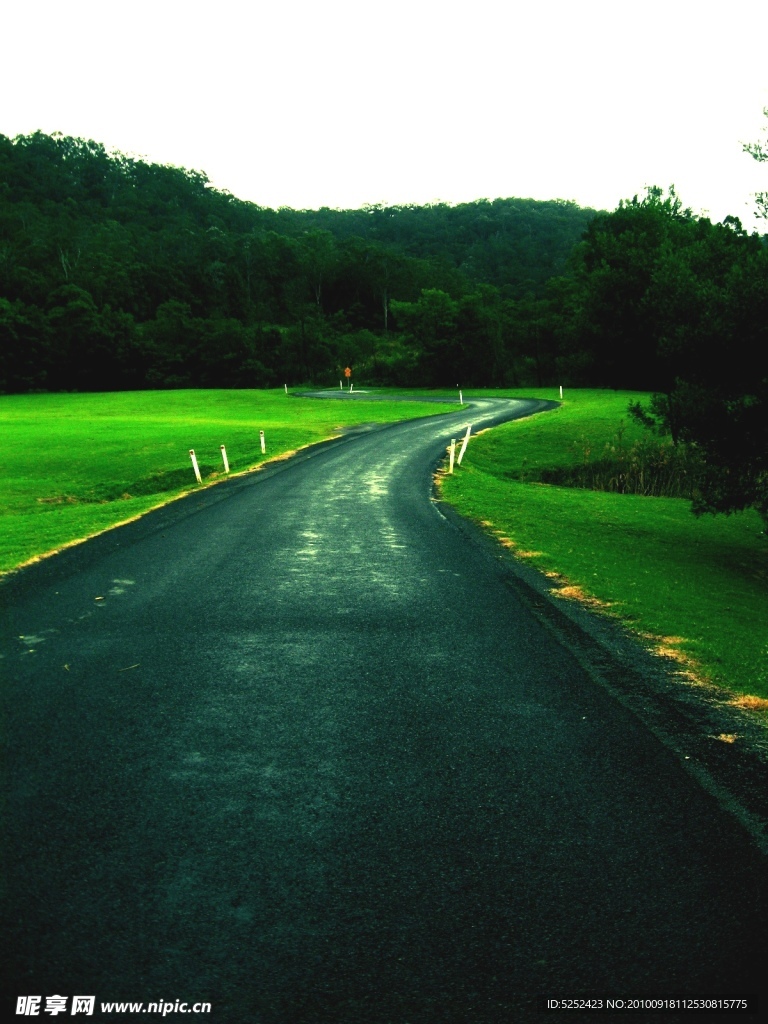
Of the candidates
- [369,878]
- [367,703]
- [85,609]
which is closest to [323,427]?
[85,609]

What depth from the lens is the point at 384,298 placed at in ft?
459

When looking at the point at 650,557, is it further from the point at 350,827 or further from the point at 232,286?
the point at 232,286

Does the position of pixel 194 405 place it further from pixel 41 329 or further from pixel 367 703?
pixel 367 703

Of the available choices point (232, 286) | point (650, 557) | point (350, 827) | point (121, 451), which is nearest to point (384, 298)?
point (232, 286)

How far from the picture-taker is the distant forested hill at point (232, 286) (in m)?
83.6

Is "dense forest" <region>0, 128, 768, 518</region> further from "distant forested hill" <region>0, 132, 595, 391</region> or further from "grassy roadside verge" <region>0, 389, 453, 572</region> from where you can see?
"grassy roadside verge" <region>0, 389, 453, 572</region>

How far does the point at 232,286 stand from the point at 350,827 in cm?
14255

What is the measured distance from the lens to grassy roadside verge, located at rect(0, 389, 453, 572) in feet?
59.4

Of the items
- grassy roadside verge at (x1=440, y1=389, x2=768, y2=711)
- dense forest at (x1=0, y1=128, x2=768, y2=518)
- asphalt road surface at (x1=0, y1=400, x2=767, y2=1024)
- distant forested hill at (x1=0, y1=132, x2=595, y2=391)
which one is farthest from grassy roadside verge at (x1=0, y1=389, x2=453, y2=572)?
distant forested hill at (x1=0, y1=132, x2=595, y2=391)

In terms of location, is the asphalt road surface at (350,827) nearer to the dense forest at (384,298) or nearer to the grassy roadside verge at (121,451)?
the grassy roadside verge at (121,451)

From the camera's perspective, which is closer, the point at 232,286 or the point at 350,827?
the point at 350,827

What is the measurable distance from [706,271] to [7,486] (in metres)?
23.4

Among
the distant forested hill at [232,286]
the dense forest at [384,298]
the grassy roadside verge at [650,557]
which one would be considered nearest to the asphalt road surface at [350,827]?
the grassy roadside verge at [650,557]

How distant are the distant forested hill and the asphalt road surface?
7190 centimetres
